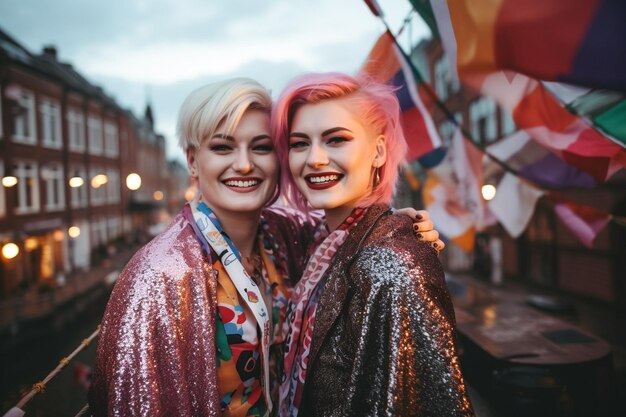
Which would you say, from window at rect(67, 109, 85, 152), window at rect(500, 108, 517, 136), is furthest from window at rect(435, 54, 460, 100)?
window at rect(67, 109, 85, 152)

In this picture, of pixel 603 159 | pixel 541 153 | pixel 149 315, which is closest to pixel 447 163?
pixel 541 153

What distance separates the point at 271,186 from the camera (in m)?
2.16

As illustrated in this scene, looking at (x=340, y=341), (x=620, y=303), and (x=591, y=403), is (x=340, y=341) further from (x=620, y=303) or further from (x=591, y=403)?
(x=620, y=303)

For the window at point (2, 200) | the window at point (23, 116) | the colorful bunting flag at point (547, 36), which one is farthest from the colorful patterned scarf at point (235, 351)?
the window at point (23, 116)

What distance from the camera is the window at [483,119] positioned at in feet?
51.3

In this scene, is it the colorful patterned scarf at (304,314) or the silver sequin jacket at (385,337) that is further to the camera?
the colorful patterned scarf at (304,314)

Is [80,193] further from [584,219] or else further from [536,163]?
[584,219]

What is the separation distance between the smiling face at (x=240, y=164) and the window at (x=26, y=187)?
1918 cm

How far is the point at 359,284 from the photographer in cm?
162

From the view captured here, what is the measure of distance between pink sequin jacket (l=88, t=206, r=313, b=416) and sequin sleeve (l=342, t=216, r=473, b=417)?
0.64 metres

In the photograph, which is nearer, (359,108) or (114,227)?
(359,108)

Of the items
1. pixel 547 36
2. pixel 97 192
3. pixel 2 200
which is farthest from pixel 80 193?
pixel 547 36

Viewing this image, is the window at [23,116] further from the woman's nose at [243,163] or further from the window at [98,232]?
the woman's nose at [243,163]

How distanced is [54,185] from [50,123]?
3205 mm
